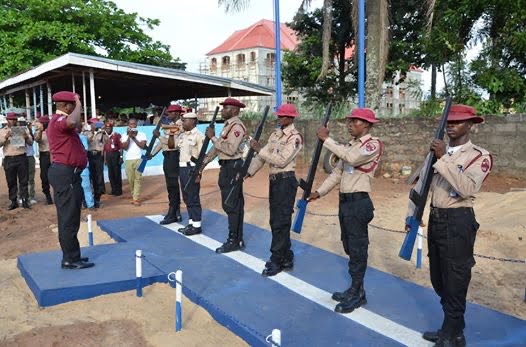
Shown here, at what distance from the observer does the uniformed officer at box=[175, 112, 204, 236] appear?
7121 mm

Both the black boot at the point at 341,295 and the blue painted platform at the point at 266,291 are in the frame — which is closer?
the blue painted platform at the point at 266,291

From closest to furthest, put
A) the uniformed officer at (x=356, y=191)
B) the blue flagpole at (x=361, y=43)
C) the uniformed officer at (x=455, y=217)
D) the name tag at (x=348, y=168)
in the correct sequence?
the uniformed officer at (x=455, y=217), the uniformed officer at (x=356, y=191), the name tag at (x=348, y=168), the blue flagpole at (x=361, y=43)

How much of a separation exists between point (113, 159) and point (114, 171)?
0.94ft

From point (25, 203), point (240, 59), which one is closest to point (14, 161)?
point (25, 203)

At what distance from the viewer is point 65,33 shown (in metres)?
22.0

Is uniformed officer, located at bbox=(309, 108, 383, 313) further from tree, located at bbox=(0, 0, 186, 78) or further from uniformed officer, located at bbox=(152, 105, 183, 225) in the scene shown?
tree, located at bbox=(0, 0, 186, 78)

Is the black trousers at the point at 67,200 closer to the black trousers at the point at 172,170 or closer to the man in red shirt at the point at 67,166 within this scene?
the man in red shirt at the point at 67,166

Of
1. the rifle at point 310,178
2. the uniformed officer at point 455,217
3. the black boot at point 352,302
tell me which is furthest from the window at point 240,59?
the uniformed officer at point 455,217

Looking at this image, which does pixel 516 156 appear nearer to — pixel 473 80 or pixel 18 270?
pixel 473 80

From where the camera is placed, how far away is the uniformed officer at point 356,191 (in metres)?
4.17

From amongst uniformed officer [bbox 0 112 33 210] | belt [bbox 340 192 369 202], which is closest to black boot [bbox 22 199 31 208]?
uniformed officer [bbox 0 112 33 210]

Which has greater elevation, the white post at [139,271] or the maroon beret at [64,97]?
the maroon beret at [64,97]

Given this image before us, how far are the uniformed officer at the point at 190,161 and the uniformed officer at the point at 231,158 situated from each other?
86cm

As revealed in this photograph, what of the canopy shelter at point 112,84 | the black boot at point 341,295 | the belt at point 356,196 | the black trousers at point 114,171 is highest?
the canopy shelter at point 112,84
